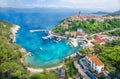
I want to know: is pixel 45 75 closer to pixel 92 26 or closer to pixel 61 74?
pixel 61 74

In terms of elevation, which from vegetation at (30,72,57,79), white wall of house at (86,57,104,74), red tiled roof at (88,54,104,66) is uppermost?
red tiled roof at (88,54,104,66)

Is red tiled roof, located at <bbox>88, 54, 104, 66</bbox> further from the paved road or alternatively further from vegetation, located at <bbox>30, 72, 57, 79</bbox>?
vegetation, located at <bbox>30, 72, 57, 79</bbox>

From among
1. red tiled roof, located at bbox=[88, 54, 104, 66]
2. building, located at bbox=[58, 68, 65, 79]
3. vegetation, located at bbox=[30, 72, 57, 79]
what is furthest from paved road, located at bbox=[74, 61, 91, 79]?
vegetation, located at bbox=[30, 72, 57, 79]

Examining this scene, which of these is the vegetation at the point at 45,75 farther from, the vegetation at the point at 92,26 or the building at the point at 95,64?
the vegetation at the point at 92,26

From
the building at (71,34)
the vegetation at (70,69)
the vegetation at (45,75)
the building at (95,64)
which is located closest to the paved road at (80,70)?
the vegetation at (70,69)

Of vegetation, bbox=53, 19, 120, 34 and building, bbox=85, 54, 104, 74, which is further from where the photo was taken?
vegetation, bbox=53, 19, 120, 34

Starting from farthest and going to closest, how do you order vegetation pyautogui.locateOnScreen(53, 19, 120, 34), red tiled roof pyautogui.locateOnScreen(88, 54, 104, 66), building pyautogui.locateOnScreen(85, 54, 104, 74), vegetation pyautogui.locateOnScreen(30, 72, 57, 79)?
vegetation pyautogui.locateOnScreen(53, 19, 120, 34) < red tiled roof pyautogui.locateOnScreen(88, 54, 104, 66) < building pyautogui.locateOnScreen(85, 54, 104, 74) < vegetation pyautogui.locateOnScreen(30, 72, 57, 79)

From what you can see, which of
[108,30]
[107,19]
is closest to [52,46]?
[108,30]
